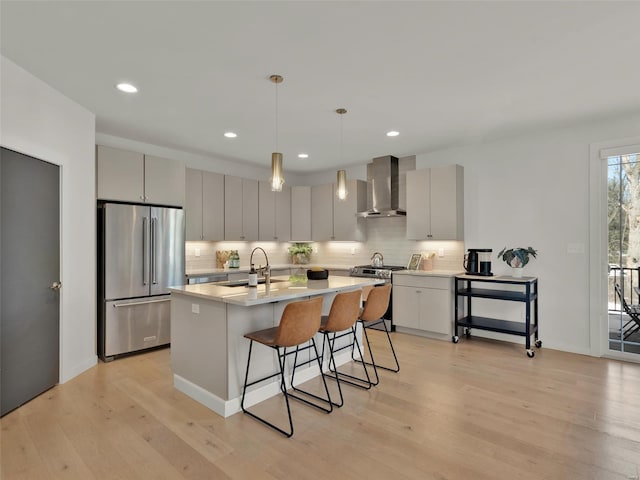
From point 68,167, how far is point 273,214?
3341mm

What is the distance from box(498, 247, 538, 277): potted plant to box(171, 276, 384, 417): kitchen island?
2.42m

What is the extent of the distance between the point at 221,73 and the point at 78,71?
115cm

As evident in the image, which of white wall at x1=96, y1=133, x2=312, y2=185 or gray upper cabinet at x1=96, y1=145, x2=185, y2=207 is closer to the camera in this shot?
gray upper cabinet at x1=96, y1=145, x2=185, y2=207

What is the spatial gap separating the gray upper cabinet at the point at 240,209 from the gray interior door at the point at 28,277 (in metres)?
2.50

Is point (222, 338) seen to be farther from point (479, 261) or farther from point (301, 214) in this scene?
point (301, 214)

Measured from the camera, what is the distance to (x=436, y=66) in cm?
279

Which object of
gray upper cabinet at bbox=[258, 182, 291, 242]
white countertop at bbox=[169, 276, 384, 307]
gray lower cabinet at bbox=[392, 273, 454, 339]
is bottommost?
gray lower cabinet at bbox=[392, 273, 454, 339]

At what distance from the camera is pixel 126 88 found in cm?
318

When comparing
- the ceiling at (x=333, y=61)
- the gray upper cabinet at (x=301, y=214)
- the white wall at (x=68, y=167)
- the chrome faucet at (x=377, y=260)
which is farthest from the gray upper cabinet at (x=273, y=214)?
the white wall at (x=68, y=167)

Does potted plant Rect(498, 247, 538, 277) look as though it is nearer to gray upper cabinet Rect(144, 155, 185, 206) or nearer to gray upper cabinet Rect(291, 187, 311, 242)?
gray upper cabinet Rect(291, 187, 311, 242)

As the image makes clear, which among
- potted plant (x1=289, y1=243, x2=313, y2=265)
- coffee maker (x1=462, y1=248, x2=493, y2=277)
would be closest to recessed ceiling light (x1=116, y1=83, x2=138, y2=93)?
potted plant (x1=289, y1=243, x2=313, y2=265)

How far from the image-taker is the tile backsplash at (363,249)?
17.7 ft

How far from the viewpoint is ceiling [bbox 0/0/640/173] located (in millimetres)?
2162

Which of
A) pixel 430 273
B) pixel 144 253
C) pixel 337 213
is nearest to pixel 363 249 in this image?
pixel 337 213
